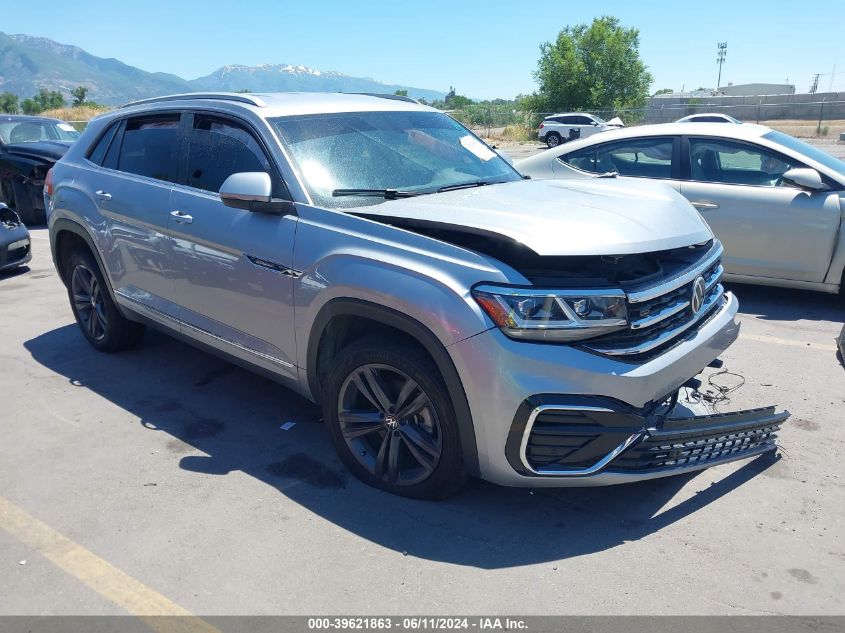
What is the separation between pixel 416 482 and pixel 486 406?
0.69m

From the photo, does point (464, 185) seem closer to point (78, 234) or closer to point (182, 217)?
point (182, 217)

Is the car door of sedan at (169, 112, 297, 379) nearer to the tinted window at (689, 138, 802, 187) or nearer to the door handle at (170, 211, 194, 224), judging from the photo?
the door handle at (170, 211, 194, 224)

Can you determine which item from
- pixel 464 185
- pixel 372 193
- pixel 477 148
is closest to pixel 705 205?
pixel 477 148

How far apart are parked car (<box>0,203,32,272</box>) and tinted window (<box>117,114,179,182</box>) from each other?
4167 mm

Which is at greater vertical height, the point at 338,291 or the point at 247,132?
the point at 247,132

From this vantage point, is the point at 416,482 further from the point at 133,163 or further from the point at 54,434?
the point at 133,163

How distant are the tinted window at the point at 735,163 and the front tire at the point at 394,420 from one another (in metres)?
4.50

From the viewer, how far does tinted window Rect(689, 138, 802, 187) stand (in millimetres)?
6270

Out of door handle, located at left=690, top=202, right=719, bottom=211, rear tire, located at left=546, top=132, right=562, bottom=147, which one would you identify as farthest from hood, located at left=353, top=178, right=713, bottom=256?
rear tire, located at left=546, top=132, right=562, bottom=147

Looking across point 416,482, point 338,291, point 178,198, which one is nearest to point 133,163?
point 178,198

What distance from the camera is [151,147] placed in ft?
15.9

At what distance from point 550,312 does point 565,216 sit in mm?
601

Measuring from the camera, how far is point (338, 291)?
3393mm

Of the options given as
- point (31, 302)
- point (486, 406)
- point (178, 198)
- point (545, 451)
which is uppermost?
point (178, 198)
